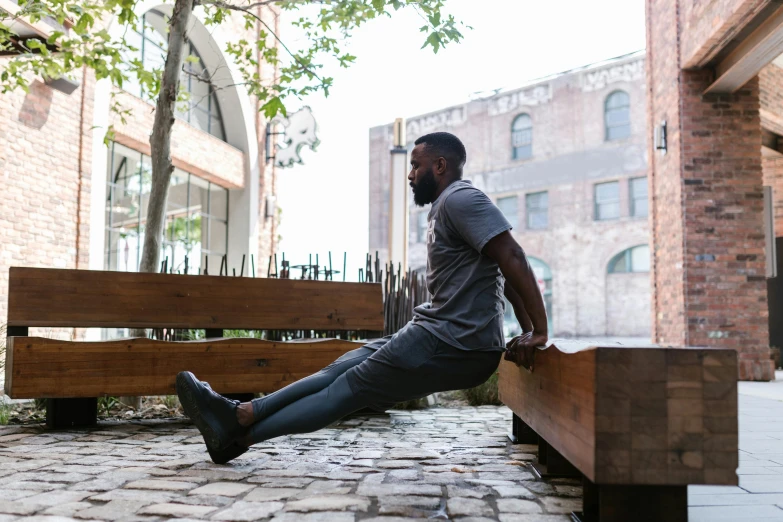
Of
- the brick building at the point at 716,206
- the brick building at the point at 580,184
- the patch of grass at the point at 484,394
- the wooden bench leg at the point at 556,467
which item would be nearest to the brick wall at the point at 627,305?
the brick building at the point at 580,184

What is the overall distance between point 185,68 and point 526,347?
12.6 m

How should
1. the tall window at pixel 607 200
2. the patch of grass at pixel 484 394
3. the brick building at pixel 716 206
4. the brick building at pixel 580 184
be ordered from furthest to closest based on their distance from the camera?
the tall window at pixel 607 200 → the brick building at pixel 580 184 → the brick building at pixel 716 206 → the patch of grass at pixel 484 394

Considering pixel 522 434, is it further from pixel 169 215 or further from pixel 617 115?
pixel 617 115

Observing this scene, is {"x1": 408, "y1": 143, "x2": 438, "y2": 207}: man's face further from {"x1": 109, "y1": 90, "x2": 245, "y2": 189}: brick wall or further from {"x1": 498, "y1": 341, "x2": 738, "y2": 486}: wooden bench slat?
{"x1": 109, "y1": 90, "x2": 245, "y2": 189}: brick wall

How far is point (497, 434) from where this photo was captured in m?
4.16

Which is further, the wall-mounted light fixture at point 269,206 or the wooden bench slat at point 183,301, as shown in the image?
the wall-mounted light fixture at point 269,206

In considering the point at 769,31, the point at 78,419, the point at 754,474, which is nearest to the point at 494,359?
the point at 754,474

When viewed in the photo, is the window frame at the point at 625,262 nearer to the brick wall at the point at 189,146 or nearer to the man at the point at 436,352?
the brick wall at the point at 189,146

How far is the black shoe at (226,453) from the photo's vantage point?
2945mm

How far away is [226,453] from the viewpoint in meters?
2.99

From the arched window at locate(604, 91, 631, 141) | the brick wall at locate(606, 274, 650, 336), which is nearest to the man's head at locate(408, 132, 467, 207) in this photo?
the brick wall at locate(606, 274, 650, 336)

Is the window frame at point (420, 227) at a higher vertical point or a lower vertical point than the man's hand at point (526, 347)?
higher

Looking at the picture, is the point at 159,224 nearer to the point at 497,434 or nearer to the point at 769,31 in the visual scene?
the point at 497,434

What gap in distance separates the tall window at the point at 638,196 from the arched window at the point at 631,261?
1.28 metres
